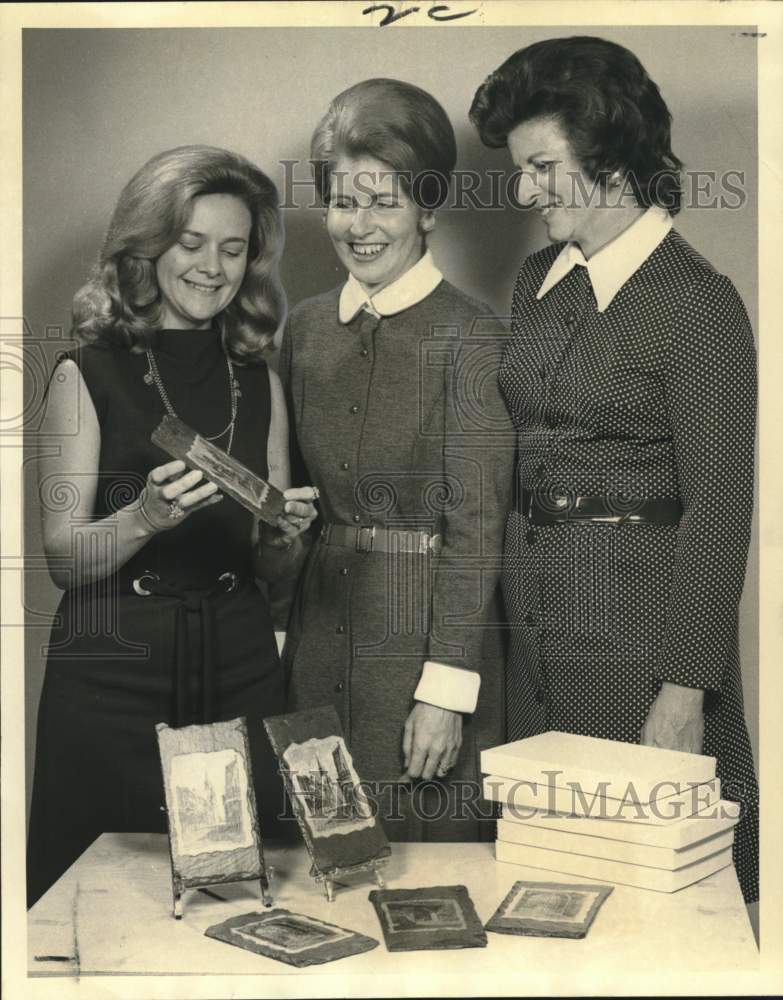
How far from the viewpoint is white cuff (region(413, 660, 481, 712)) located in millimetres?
2461

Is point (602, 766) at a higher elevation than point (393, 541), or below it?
below

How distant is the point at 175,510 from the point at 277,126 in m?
0.87

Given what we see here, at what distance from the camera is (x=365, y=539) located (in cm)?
249

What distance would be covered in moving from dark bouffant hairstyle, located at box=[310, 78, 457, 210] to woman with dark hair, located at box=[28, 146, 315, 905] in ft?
0.62

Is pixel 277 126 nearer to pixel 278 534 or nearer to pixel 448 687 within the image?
pixel 278 534

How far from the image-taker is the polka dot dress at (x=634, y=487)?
2338 millimetres

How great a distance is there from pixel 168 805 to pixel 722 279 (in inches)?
59.6

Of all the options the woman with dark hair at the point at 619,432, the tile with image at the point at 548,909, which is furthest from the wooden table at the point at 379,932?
the woman with dark hair at the point at 619,432

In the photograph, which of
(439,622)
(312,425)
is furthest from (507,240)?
(439,622)

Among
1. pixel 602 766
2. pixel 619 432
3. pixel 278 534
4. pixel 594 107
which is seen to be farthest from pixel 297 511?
pixel 594 107

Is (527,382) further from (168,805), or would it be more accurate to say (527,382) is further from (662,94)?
(168,805)

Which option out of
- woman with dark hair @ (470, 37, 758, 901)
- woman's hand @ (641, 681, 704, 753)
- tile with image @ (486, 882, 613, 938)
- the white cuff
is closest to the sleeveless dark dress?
the white cuff

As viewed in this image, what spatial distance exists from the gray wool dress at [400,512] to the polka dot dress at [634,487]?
0.07 m

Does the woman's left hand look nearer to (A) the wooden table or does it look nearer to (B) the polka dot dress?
(B) the polka dot dress
